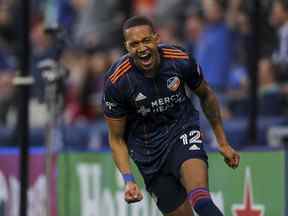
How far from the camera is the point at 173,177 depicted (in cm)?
912

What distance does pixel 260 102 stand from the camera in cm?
1248

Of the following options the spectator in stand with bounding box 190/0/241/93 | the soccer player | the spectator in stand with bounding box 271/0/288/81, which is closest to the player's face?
the soccer player

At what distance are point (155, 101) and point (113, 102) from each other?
0.32 m

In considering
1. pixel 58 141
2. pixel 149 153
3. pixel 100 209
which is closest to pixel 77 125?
pixel 58 141

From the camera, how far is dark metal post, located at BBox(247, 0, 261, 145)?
11.4 m

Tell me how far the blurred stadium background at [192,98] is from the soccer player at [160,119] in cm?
163

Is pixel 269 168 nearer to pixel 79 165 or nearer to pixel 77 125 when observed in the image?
pixel 79 165

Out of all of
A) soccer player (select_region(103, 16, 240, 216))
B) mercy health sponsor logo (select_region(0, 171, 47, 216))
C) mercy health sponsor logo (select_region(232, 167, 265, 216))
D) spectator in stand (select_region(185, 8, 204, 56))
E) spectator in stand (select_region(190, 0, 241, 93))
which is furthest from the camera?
spectator in stand (select_region(185, 8, 204, 56))

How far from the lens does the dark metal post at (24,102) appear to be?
12258 millimetres

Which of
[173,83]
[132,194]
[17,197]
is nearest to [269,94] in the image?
[17,197]

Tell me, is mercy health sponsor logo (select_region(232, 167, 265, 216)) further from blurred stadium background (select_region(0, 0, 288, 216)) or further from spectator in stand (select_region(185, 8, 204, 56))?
spectator in stand (select_region(185, 8, 204, 56))

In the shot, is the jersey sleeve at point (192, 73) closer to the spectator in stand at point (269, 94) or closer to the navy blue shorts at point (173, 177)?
the navy blue shorts at point (173, 177)

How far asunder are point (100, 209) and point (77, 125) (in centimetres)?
214

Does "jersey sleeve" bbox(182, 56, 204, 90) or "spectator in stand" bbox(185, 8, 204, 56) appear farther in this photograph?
"spectator in stand" bbox(185, 8, 204, 56)
